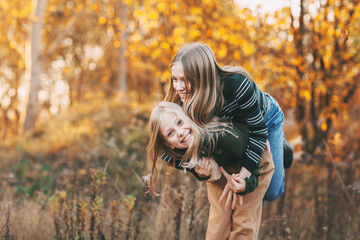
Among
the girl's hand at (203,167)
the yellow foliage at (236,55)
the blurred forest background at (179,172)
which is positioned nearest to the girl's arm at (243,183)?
the girl's hand at (203,167)

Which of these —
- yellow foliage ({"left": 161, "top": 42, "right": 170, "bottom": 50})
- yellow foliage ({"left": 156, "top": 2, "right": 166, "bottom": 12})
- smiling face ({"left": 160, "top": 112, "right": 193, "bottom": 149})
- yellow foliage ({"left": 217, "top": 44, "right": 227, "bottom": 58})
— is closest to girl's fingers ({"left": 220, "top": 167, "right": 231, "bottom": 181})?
smiling face ({"left": 160, "top": 112, "right": 193, "bottom": 149})

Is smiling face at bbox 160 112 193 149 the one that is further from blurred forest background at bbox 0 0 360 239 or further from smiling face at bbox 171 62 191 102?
blurred forest background at bbox 0 0 360 239

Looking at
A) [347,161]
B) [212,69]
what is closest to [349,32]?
[347,161]

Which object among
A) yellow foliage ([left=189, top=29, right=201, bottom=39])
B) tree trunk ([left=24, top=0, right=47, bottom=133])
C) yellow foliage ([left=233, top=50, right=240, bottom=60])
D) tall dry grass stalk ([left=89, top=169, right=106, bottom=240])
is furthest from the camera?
tree trunk ([left=24, top=0, right=47, bottom=133])

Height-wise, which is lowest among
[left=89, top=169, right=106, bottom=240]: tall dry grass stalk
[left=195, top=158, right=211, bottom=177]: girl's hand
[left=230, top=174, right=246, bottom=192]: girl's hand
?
[left=89, top=169, right=106, bottom=240]: tall dry grass stalk

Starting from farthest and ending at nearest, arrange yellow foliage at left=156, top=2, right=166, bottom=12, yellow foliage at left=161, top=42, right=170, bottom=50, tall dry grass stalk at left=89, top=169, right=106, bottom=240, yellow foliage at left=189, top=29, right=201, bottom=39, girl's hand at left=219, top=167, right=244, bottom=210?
1. yellow foliage at left=161, top=42, right=170, bottom=50
2. yellow foliage at left=156, top=2, right=166, bottom=12
3. yellow foliage at left=189, top=29, right=201, bottom=39
4. tall dry grass stalk at left=89, top=169, right=106, bottom=240
5. girl's hand at left=219, top=167, right=244, bottom=210

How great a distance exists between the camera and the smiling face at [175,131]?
195 centimetres

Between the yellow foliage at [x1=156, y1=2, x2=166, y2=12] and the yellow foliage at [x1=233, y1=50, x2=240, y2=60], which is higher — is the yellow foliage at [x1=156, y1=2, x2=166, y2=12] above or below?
above

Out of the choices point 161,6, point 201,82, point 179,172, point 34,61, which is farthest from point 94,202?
point 34,61

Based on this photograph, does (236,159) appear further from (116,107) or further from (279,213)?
(116,107)

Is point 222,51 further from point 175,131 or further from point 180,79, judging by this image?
point 175,131

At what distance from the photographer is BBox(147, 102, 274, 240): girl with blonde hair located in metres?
1.95

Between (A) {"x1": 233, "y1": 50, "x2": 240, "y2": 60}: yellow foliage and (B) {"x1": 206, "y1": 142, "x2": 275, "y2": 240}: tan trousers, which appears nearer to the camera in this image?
(B) {"x1": 206, "y1": 142, "x2": 275, "y2": 240}: tan trousers

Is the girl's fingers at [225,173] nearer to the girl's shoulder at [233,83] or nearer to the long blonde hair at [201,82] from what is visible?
the long blonde hair at [201,82]
